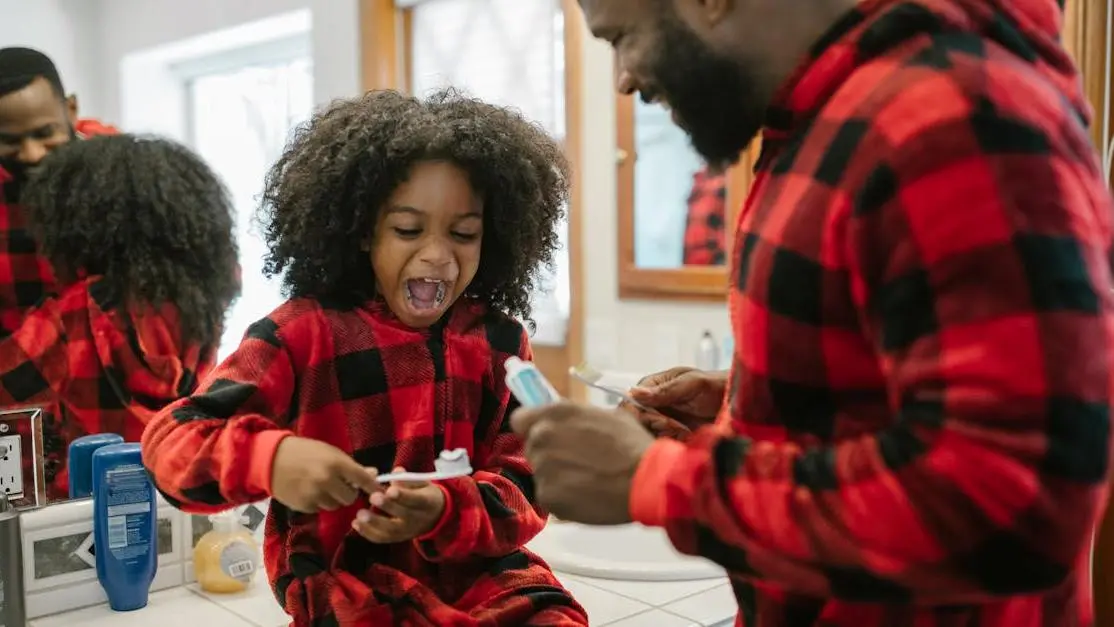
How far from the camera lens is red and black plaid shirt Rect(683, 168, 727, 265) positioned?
2.05 meters

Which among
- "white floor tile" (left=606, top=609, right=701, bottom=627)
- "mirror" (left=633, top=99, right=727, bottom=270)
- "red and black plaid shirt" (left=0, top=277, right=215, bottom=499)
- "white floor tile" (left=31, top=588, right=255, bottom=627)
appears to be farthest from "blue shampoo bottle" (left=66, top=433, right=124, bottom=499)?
"mirror" (left=633, top=99, right=727, bottom=270)

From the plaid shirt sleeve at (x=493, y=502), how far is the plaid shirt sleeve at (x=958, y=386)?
0.43m

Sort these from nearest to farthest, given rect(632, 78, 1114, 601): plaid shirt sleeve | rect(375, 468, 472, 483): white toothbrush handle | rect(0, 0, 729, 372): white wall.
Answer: rect(632, 78, 1114, 601): plaid shirt sleeve, rect(375, 468, 472, 483): white toothbrush handle, rect(0, 0, 729, 372): white wall

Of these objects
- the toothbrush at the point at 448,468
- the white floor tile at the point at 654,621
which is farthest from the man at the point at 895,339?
the white floor tile at the point at 654,621

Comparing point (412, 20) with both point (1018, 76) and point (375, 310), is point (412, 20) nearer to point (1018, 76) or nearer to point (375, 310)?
point (375, 310)

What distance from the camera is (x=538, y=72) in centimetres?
233

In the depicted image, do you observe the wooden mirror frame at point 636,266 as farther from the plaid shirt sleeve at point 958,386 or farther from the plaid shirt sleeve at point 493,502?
the plaid shirt sleeve at point 958,386

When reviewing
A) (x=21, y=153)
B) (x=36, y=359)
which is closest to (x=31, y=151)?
(x=21, y=153)

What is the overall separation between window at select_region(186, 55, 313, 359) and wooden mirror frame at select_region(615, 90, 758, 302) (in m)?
0.65

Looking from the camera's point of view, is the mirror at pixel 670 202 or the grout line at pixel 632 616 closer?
the grout line at pixel 632 616

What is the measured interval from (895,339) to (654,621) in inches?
31.6

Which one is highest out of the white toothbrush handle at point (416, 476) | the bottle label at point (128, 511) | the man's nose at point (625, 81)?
the man's nose at point (625, 81)

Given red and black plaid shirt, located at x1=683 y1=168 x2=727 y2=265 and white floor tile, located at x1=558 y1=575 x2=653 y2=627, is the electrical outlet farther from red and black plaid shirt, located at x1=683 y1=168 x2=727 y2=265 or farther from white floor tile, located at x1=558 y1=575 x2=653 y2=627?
red and black plaid shirt, located at x1=683 y1=168 x2=727 y2=265

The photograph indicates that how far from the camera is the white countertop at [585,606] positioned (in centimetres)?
125
